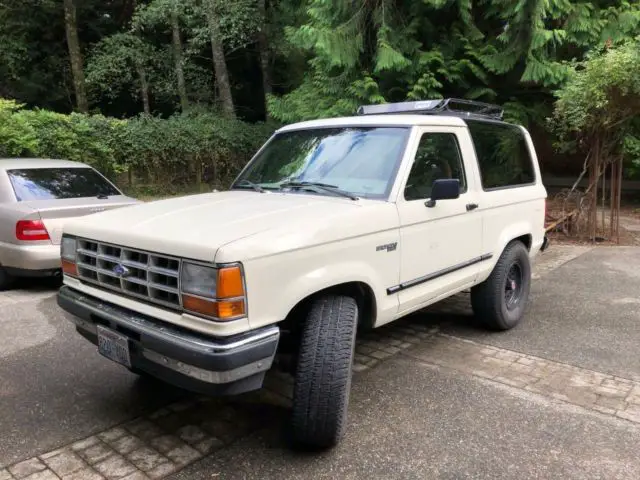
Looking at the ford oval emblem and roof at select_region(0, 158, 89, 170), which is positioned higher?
roof at select_region(0, 158, 89, 170)

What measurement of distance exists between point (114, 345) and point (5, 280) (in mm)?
4025

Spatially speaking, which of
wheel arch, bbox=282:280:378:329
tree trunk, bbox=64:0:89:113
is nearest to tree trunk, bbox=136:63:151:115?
tree trunk, bbox=64:0:89:113

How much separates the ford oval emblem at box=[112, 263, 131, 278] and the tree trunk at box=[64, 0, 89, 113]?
54.2 ft

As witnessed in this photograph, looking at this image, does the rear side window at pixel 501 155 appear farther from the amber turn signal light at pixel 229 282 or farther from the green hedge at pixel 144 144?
the green hedge at pixel 144 144

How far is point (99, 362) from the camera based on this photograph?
4.44 m

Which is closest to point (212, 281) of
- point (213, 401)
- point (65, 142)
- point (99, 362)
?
point (213, 401)

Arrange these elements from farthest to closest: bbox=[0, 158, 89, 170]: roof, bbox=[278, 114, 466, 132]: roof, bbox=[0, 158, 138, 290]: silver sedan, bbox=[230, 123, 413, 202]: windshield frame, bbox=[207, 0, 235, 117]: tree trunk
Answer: bbox=[207, 0, 235, 117]: tree trunk < bbox=[0, 158, 89, 170]: roof < bbox=[0, 158, 138, 290]: silver sedan < bbox=[278, 114, 466, 132]: roof < bbox=[230, 123, 413, 202]: windshield frame

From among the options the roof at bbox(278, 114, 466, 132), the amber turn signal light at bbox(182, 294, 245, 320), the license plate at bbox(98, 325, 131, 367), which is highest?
the roof at bbox(278, 114, 466, 132)

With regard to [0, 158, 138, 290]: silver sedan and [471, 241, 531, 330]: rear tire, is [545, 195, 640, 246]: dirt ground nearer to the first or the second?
[471, 241, 531, 330]: rear tire

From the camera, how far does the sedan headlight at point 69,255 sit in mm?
3624

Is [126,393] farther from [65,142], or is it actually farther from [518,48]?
[518,48]

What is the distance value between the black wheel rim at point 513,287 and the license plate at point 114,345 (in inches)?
136

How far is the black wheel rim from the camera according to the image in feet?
17.3

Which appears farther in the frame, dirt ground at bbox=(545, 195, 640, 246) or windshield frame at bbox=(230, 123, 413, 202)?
dirt ground at bbox=(545, 195, 640, 246)
